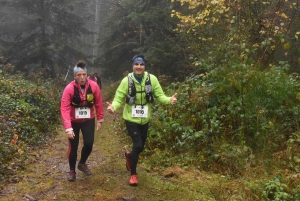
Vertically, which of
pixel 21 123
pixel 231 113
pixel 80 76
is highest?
pixel 80 76

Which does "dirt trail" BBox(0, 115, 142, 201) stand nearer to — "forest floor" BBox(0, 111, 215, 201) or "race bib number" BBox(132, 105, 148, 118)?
"forest floor" BBox(0, 111, 215, 201)

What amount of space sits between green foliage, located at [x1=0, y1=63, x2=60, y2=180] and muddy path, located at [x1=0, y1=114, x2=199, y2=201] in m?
0.37

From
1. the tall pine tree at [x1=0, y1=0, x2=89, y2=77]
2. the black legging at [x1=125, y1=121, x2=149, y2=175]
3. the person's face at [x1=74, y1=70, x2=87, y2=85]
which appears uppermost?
the tall pine tree at [x1=0, y1=0, x2=89, y2=77]

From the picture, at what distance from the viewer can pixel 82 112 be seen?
545 centimetres

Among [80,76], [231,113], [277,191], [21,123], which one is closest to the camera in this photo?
[277,191]

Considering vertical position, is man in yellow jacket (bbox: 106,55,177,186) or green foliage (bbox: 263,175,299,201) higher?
man in yellow jacket (bbox: 106,55,177,186)

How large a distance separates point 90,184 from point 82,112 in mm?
1212

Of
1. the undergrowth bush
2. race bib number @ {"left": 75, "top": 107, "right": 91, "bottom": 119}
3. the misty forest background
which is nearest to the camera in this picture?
race bib number @ {"left": 75, "top": 107, "right": 91, "bottom": 119}

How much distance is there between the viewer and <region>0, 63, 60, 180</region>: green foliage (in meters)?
6.52

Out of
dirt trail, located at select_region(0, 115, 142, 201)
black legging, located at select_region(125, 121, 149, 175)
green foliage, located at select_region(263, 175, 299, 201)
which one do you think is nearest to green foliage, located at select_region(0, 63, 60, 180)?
dirt trail, located at select_region(0, 115, 142, 201)

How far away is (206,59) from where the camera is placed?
8383 mm

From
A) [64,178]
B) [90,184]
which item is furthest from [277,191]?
[64,178]

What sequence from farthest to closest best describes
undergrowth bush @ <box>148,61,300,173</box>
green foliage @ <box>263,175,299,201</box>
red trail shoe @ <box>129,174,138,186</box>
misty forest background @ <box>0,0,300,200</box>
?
1. undergrowth bush @ <box>148,61,300,173</box>
2. misty forest background @ <box>0,0,300,200</box>
3. red trail shoe @ <box>129,174,138,186</box>
4. green foliage @ <box>263,175,299,201</box>

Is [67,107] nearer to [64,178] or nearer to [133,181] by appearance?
[64,178]
